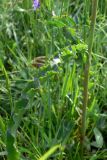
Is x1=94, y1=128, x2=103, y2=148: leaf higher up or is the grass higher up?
the grass

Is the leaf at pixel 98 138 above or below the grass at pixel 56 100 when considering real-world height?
below

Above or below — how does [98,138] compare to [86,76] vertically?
below

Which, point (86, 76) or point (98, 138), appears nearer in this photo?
point (86, 76)

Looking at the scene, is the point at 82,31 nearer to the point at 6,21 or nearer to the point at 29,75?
the point at 29,75

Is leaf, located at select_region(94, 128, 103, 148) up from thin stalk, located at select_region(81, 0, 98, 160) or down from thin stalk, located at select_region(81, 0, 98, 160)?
down

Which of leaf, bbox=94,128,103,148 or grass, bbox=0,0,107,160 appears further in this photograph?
leaf, bbox=94,128,103,148

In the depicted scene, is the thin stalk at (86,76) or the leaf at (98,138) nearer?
the thin stalk at (86,76)

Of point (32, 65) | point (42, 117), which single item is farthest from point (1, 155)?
point (32, 65)

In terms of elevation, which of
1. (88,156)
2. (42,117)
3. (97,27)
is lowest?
(88,156)

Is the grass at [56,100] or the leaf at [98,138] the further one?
the leaf at [98,138]

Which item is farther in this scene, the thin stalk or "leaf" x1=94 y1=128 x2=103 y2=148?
"leaf" x1=94 y1=128 x2=103 y2=148

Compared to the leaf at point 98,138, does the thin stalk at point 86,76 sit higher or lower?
higher
